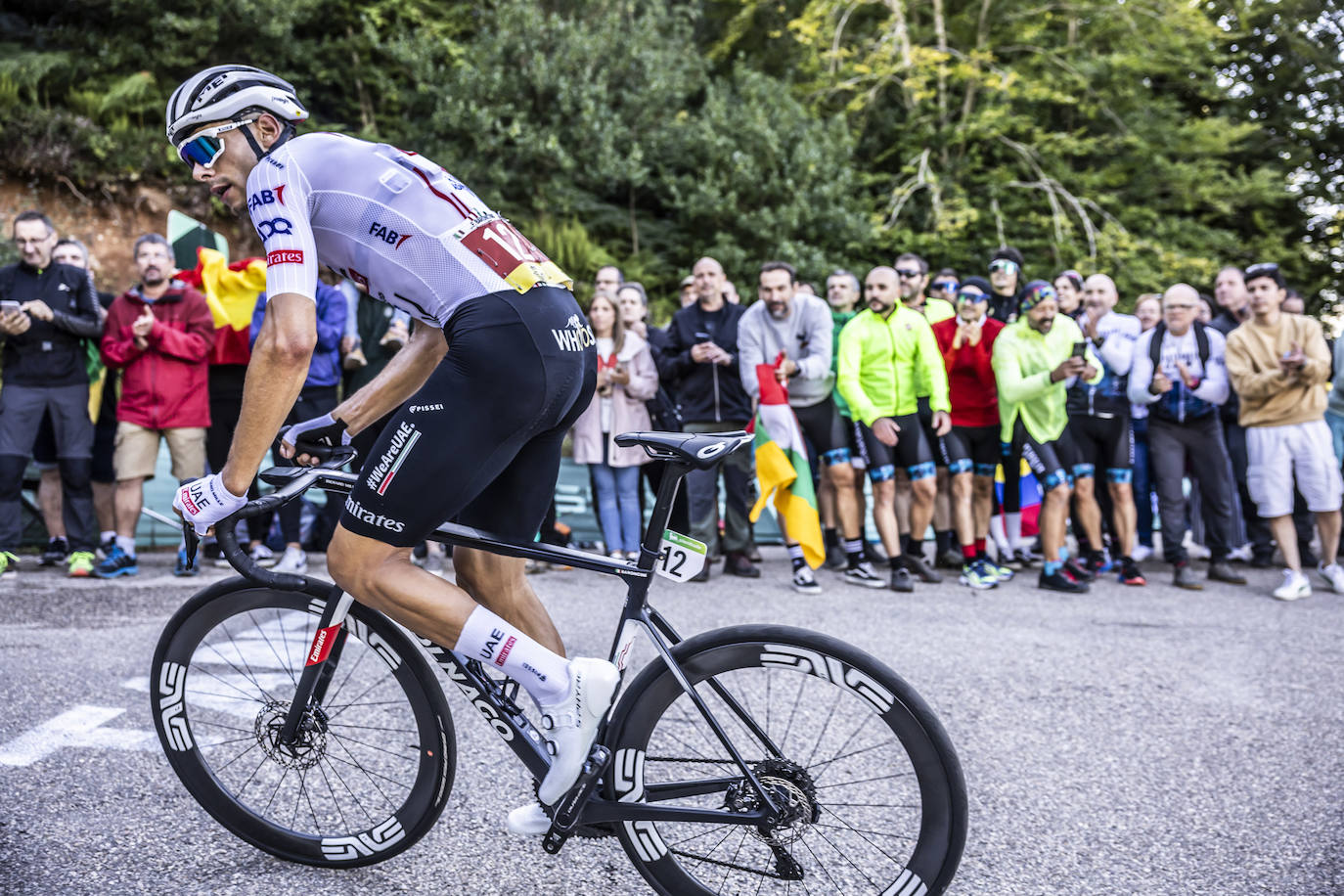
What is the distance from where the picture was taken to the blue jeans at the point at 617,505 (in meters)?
7.57

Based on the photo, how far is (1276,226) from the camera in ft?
70.5

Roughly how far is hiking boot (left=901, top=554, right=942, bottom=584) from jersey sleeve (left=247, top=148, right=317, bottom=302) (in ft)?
18.5

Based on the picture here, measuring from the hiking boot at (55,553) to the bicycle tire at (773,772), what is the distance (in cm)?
634

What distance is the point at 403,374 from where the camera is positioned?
2.79 meters

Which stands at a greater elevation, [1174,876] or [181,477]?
[181,477]

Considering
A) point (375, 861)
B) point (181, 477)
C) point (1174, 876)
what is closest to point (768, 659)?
point (375, 861)

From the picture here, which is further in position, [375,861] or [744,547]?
[744,547]

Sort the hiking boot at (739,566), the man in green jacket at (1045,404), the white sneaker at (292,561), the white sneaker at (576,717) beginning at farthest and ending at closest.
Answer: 1. the hiking boot at (739,566)
2. the man in green jacket at (1045,404)
3. the white sneaker at (292,561)
4. the white sneaker at (576,717)

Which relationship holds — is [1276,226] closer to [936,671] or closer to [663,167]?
[663,167]

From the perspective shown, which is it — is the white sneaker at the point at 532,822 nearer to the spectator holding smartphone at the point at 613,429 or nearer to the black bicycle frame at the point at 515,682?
the black bicycle frame at the point at 515,682

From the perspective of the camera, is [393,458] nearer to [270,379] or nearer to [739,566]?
[270,379]

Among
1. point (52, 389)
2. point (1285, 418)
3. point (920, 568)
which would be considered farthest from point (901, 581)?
point (52, 389)

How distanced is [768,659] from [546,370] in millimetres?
868

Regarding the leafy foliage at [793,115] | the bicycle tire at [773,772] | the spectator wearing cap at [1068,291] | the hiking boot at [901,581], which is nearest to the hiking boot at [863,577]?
the hiking boot at [901,581]
